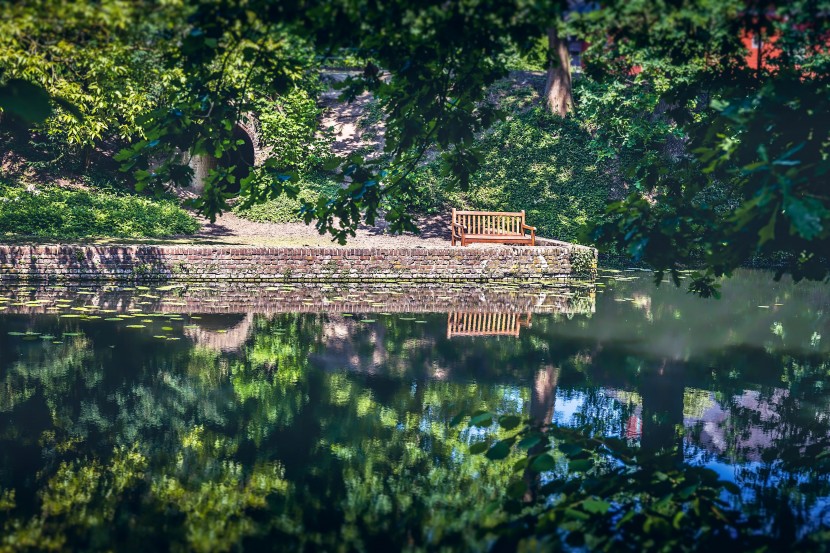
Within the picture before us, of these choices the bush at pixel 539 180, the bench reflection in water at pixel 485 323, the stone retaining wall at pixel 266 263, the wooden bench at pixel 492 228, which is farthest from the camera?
the bush at pixel 539 180

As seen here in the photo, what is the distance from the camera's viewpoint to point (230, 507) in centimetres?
605

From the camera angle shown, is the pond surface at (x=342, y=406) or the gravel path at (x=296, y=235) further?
the gravel path at (x=296, y=235)

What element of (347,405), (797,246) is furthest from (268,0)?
(347,405)

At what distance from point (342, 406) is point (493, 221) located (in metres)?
15.9

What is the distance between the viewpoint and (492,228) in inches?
941

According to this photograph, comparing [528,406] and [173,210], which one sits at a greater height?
[173,210]

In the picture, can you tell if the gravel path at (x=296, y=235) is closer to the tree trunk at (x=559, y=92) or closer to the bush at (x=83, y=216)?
the bush at (x=83, y=216)

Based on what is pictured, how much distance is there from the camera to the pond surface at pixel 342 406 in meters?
5.95

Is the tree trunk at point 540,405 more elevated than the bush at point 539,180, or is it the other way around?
the bush at point 539,180

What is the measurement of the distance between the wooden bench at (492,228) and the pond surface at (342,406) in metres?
5.84

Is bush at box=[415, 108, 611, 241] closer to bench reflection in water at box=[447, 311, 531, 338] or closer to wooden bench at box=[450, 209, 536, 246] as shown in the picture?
wooden bench at box=[450, 209, 536, 246]

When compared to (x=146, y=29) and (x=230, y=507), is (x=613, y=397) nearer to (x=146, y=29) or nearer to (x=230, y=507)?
(x=230, y=507)

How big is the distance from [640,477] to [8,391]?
5955mm

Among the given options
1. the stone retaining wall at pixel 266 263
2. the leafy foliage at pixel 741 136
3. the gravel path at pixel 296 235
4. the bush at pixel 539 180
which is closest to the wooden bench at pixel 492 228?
the gravel path at pixel 296 235
